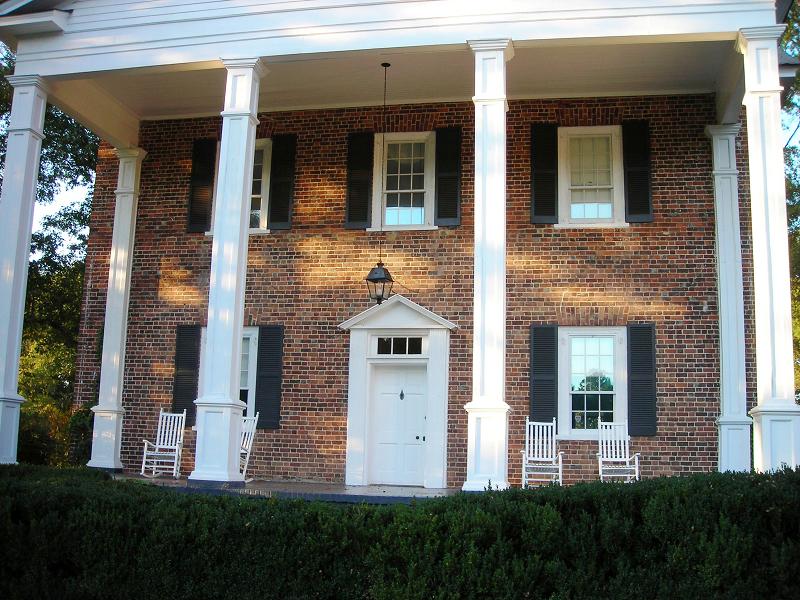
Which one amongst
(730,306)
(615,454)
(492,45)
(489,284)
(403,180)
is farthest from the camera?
(403,180)

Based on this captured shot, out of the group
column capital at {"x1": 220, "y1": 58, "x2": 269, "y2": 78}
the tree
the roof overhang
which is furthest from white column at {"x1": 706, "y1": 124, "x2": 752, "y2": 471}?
the tree

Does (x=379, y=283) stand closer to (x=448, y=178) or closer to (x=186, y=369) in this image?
(x=448, y=178)

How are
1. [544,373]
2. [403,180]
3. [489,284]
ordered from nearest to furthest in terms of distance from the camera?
1. [489,284]
2. [544,373]
3. [403,180]

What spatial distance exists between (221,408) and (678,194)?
744cm

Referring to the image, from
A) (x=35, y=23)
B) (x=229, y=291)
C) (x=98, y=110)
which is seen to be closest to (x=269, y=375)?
(x=229, y=291)

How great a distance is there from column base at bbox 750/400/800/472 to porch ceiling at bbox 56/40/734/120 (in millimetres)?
4919

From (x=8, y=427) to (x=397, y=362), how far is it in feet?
18.0

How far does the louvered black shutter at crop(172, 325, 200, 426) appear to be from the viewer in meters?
13.6

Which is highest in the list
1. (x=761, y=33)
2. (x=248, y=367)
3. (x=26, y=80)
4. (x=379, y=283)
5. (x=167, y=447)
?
(x=761, y=33)

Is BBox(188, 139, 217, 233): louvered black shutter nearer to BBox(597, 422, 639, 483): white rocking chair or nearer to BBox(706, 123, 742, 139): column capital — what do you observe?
BBox(597, 422, 639, 483): white rocking chair

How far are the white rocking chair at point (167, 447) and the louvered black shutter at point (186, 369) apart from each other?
0.49ft

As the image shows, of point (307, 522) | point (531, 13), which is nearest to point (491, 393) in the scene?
point (307, 522)

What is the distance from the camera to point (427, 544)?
6.01m

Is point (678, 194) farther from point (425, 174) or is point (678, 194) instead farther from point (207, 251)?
point (207, 251)
